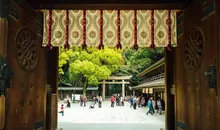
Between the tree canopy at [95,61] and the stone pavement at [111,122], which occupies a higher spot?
the tree canopy at [95,61]

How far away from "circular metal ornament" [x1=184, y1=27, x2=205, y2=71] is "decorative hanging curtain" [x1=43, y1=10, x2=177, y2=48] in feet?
1.98

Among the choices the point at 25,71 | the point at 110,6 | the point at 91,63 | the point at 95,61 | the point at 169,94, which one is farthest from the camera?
the point at 95,61

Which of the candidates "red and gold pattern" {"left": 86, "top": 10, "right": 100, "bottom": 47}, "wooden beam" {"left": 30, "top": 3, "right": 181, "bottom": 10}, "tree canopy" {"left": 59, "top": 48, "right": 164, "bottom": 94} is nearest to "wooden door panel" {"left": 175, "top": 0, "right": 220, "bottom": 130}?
"wooden beam" {"left": 30, "top": 3, "right": 181, "bottom": 10}

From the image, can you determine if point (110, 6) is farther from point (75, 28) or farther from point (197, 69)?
point (197, 69)

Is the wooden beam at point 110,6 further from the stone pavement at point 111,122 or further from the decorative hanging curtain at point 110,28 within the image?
the stone pavement at point 111,122

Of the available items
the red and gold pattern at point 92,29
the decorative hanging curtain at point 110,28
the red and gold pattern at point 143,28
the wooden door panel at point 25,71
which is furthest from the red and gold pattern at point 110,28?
the wooden door panel at point 25,71

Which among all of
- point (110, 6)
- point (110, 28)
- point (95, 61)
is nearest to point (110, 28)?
point (110, 28)

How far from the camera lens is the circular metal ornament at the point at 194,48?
5383mm

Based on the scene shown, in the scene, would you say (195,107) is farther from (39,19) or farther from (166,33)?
(39,19)

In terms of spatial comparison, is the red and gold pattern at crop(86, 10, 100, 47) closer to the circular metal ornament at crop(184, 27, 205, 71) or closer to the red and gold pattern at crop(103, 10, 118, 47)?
the red and gold pattern at crop(103, 10, 118, 47)

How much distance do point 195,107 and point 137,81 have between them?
41.8 metres

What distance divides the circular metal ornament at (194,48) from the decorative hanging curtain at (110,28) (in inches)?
23.7

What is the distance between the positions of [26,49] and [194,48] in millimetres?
3688

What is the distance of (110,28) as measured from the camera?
21.4 ft
